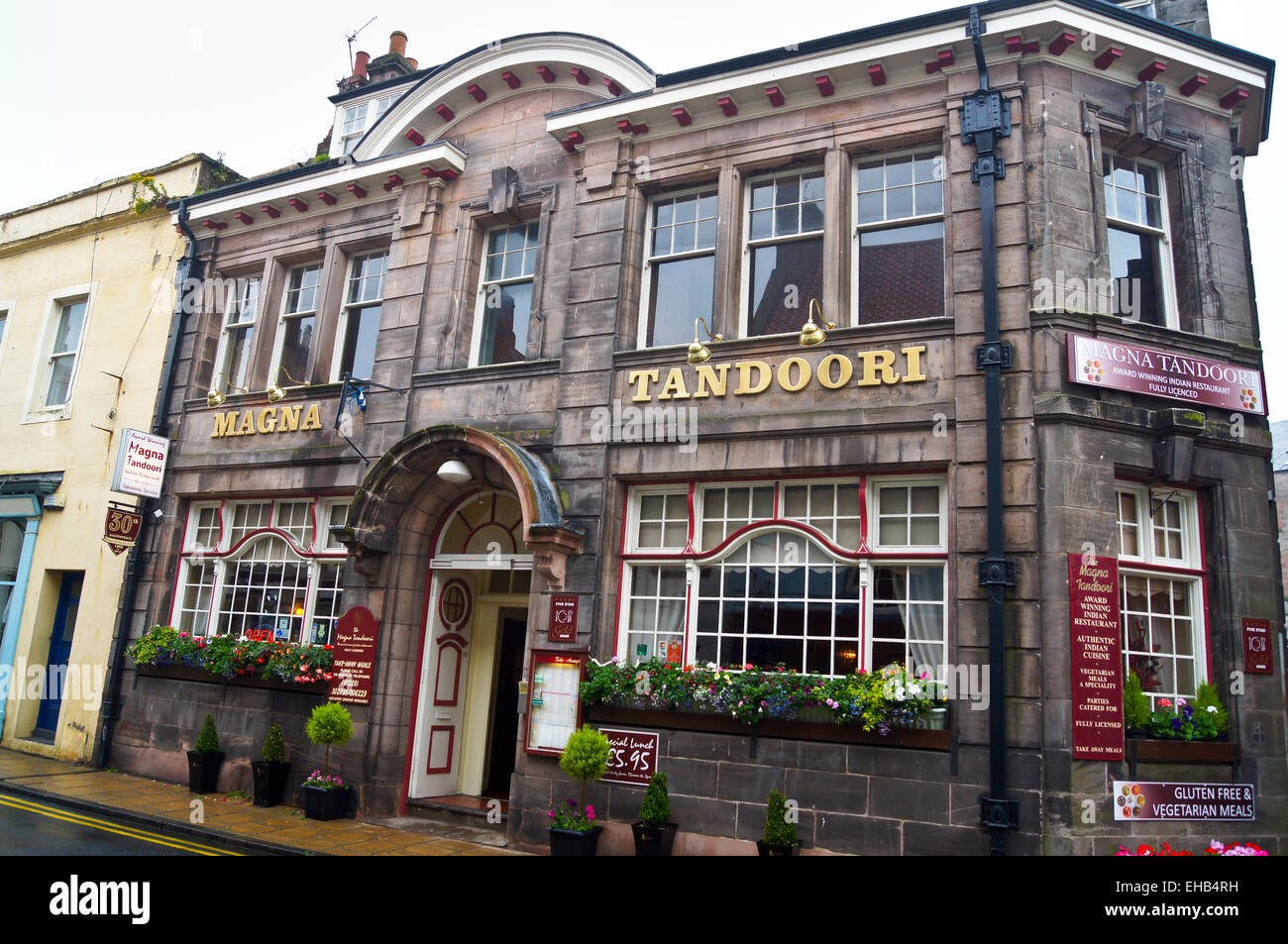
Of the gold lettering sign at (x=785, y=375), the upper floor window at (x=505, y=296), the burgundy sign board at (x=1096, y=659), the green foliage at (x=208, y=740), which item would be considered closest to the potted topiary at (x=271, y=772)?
the green foliage at (x=208, y=740)

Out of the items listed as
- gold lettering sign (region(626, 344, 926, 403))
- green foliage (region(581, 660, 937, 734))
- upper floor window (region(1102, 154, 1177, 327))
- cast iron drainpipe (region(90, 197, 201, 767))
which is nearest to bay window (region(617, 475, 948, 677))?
green foliage (region(581, 660, 937, 734))

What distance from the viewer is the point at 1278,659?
9.01 m

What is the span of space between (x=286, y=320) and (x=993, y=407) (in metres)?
11.3

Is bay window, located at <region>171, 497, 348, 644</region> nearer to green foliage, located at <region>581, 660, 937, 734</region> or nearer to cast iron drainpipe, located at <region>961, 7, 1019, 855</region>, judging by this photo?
green foliage, located at <region>581, 660, 937, 734</region>

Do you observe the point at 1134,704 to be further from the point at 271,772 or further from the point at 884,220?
the point at 271,772

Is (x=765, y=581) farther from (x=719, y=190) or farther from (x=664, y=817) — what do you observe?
(x=719, y=190)

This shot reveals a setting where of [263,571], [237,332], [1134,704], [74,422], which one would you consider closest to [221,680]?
[263,571]

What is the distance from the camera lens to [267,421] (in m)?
13.9

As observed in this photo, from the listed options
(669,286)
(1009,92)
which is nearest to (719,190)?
(669,286)

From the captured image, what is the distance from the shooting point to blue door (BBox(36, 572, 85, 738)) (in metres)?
15.6

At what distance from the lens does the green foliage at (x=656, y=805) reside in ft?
29.8

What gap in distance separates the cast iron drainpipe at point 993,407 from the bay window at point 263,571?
8774 millimetres

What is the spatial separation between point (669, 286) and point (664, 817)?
635 centimetres

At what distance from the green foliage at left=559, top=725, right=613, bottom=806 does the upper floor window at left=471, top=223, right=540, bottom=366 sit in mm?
5330
